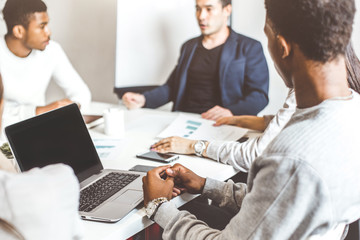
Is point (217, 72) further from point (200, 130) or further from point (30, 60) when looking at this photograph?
point (30, 60)

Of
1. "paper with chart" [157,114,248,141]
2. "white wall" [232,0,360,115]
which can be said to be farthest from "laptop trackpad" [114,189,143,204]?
"white wall" [232,0,360,115]

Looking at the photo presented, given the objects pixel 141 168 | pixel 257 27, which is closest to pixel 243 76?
pixel 257 27

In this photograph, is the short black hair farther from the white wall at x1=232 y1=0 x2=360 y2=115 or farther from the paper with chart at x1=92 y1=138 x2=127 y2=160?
the white wall at x1=232 y1=0 x2=360 y2=115

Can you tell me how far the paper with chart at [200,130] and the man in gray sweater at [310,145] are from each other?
2.50 feet

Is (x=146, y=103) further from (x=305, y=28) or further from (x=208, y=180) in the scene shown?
(x=305, y=28)

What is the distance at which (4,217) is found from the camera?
630 millimetres

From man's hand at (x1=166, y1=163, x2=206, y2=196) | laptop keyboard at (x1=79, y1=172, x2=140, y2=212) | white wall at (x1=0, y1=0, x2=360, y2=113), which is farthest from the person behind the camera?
white wall at (x1=0, y1=0, x2=360, y2=113)

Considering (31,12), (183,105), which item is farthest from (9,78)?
(183,105)

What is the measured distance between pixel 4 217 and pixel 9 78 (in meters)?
1.84

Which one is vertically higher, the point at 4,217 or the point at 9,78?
the point at 4,217

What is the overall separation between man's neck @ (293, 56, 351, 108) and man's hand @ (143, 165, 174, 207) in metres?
0.45

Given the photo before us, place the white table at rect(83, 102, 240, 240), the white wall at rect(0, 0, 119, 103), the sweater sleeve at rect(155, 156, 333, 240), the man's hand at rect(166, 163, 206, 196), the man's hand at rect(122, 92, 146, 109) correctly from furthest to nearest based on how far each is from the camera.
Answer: the white wall at rect(0, 0, 119, 103)
the man's hand at rect(122, 92, 146, 109)
the man's hand at rect(166, 163, 206, 196)
the white table at rect(83, 102, 240, 240)
the sweater sleeve at rect(155, 156, 333, 240)

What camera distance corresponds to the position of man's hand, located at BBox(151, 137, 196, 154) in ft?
4.83

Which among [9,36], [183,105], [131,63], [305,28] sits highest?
[305,28]
